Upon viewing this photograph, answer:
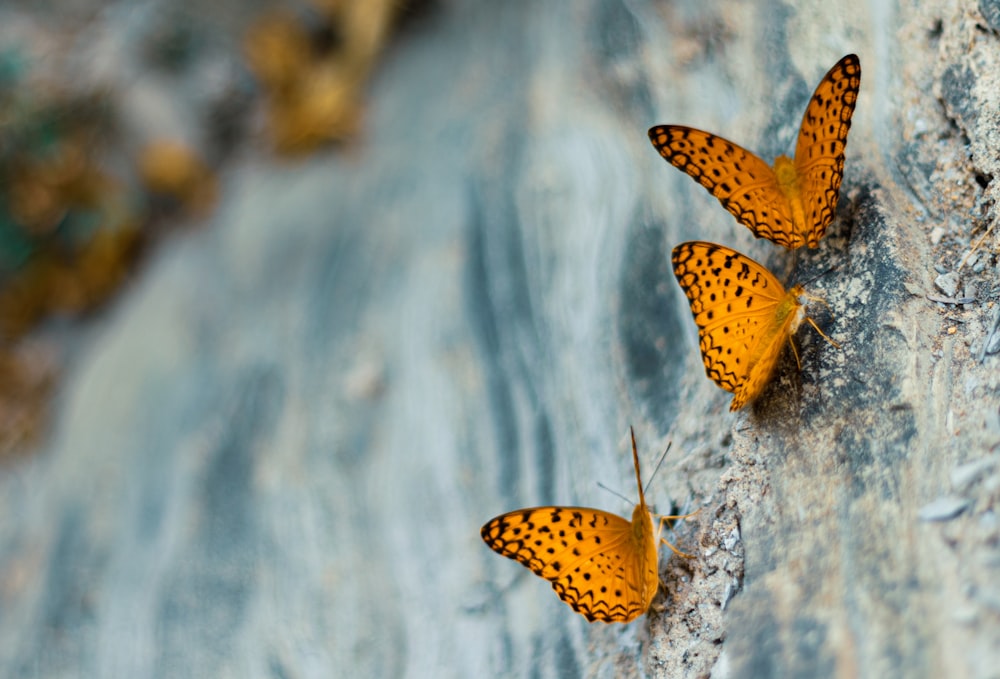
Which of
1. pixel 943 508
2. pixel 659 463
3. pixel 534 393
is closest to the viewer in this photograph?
pixel 943 508

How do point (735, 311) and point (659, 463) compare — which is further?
point (659, 463)

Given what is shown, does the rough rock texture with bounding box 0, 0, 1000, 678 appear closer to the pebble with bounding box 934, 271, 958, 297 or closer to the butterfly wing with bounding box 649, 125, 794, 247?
the pebble with bounding box 934, 271, 958, 297

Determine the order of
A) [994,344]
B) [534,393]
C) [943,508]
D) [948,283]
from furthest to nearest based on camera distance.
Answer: [534,393], [948,283], [994,344], [943,508]

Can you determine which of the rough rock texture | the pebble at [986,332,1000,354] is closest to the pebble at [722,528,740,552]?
the rough rock texture

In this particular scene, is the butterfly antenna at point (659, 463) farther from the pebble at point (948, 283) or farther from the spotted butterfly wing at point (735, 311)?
the pebble at point (948, 283)

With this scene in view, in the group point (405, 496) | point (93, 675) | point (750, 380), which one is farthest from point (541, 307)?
point (93, 675)

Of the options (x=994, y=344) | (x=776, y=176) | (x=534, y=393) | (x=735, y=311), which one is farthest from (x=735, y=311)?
(x=534, y=393)

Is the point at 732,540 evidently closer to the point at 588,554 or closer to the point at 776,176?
the point at 588,554

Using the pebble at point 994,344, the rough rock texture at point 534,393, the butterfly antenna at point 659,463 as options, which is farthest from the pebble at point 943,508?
the butterfly antenna at point 659,463
